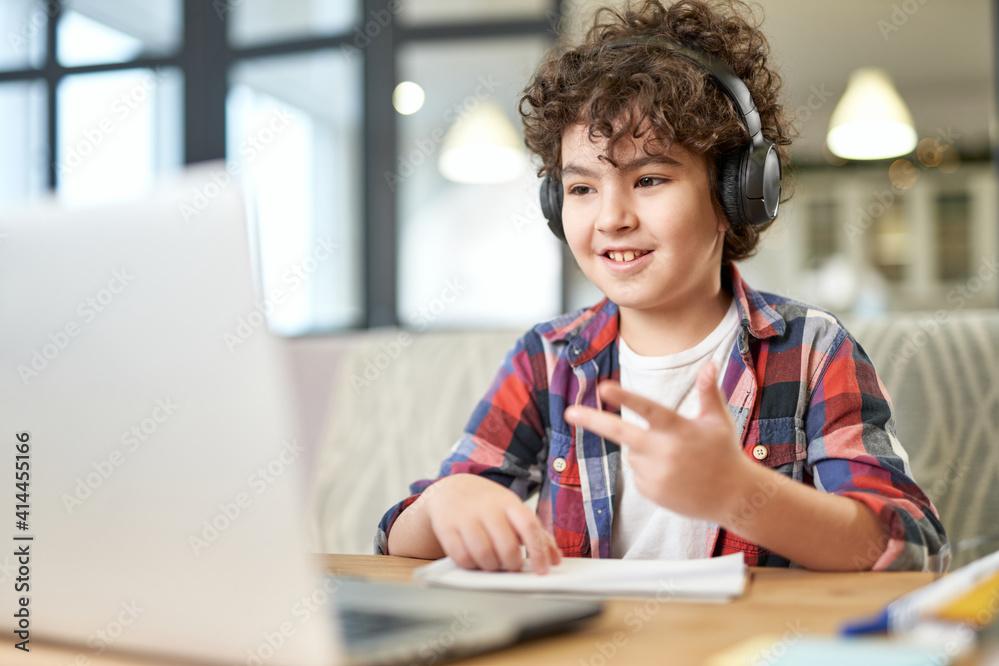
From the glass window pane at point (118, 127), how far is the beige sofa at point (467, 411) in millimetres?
2538

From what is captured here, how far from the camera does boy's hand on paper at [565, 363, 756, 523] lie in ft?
2.31

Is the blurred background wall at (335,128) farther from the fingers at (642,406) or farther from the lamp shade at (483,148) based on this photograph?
the fingers at (642,406)

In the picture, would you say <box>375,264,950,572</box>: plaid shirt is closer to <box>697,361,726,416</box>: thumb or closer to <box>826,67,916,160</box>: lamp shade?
<box>697,361,726,416</box>: thumb

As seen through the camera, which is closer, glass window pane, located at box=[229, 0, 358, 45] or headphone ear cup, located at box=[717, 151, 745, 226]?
headphone ear cup, located at box=[717, 151, 745, 226]

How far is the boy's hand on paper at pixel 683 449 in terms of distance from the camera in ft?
2.31

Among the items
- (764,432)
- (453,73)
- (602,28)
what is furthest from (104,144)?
(764,432)

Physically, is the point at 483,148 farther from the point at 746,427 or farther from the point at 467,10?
the point at 746,427

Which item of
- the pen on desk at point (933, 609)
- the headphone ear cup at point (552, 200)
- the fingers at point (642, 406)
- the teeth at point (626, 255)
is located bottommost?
the pen on desk at point (933, 609)

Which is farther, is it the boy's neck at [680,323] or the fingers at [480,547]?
the boy's neck at [680,323]

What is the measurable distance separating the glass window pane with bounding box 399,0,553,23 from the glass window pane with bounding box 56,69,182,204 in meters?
1.00

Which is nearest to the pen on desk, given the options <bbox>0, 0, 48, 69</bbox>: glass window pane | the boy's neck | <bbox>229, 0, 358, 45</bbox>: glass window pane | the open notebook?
the open notebook

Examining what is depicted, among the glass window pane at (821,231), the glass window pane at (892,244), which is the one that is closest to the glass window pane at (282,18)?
the glass window pane at (821,231)

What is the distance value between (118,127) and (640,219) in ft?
12.0

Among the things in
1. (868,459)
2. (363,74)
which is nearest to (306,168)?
(363,74)
